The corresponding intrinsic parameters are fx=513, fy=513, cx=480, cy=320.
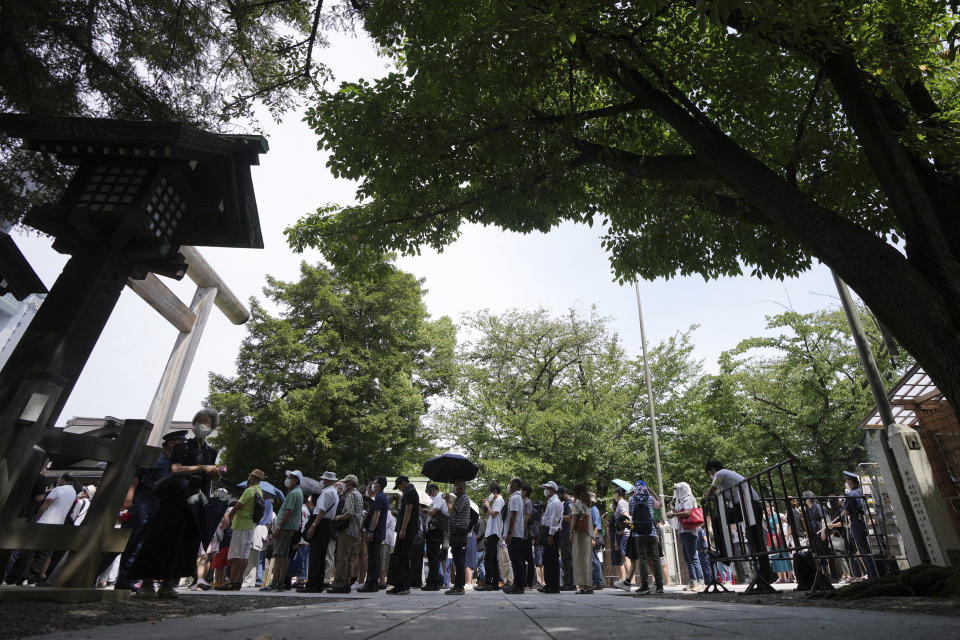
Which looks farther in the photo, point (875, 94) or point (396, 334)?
point (396, 334)

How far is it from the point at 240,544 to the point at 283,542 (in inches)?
30.7

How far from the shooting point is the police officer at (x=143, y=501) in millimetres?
5945

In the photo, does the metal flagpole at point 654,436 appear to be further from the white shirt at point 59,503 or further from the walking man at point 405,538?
the white shirt at point 59,503

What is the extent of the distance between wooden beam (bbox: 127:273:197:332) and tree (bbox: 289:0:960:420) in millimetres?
2498

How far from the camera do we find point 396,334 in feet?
81.4

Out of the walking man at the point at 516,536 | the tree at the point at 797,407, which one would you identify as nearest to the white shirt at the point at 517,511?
the walking man at the point at 516,536

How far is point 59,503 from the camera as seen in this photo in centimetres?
849

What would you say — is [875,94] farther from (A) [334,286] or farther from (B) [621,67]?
(A) [334,286]

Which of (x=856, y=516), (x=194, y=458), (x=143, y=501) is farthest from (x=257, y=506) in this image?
(x=856, y=516)

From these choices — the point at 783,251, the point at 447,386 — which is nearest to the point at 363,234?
the point at 783,251

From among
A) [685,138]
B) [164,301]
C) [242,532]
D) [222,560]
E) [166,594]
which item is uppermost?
[685,138]

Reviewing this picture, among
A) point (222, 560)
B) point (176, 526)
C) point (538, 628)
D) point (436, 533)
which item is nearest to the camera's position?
point (538, 628)

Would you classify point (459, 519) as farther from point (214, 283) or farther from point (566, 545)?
point (214, 283)

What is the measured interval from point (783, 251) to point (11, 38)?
9.13 m
